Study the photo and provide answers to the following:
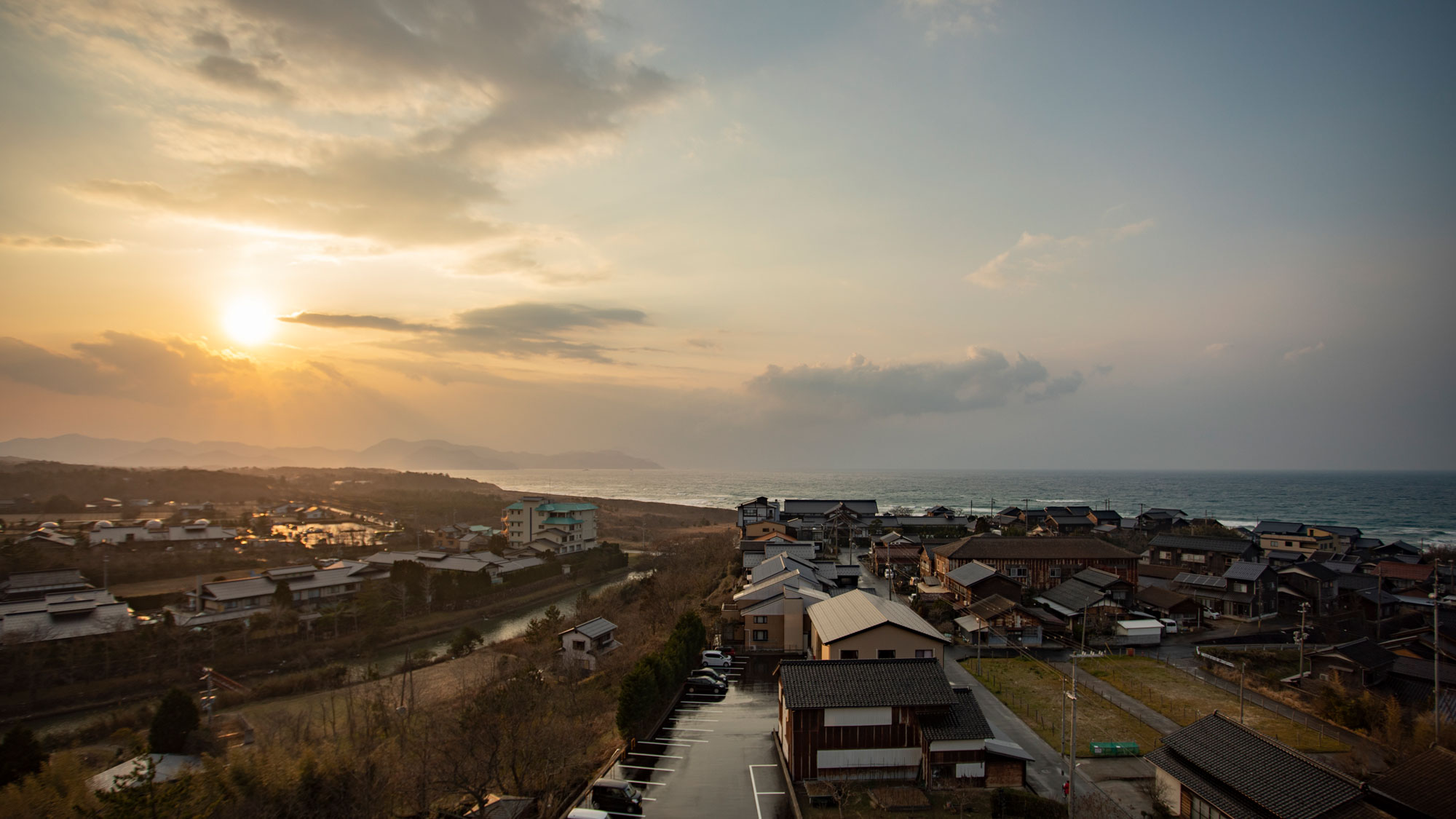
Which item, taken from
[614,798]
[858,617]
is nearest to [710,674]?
[858,617]

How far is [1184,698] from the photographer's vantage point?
826 inches

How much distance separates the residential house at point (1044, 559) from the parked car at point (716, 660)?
57.9ft

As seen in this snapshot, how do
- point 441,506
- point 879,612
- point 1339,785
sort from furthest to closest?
1. point 441,506
2. point 879,612
3. point 1339,785

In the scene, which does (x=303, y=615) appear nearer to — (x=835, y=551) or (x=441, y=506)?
(x=835, y=551)

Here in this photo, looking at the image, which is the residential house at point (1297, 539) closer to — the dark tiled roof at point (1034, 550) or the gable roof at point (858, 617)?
the dark tiled roof at point (1034, 550)

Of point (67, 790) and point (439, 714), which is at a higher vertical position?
point (67, 790)

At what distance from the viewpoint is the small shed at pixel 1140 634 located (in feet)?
92.2

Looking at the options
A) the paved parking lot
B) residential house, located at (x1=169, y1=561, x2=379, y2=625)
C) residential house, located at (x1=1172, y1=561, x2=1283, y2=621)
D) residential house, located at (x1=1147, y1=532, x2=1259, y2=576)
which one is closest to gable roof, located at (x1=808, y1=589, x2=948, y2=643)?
the paved parking lot

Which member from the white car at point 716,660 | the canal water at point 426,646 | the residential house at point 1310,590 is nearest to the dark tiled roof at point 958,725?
the white car at point 716,660

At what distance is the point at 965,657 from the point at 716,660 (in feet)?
33.5

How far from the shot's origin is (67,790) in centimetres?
1182

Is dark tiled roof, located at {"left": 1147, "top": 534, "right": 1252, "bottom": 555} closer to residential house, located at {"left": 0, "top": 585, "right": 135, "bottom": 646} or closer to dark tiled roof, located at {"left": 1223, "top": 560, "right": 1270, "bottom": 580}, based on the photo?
dark tiled roof, located at {"left": 1223, "top": 560, "right": 1270, "bottom": 580}

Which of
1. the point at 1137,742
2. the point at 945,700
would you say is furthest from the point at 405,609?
the point at 1137,742

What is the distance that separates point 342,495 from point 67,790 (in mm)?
86404
